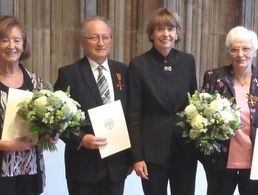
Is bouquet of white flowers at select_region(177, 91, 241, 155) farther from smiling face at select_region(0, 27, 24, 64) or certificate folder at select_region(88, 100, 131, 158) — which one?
smiling face at select_region(0, 27, 24, 64)

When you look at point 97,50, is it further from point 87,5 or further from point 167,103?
point 87,5

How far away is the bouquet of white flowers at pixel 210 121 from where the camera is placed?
233 cm

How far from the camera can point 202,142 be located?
2.34 m

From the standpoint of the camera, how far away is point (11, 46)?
88.0 inches

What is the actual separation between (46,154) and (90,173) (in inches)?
39.1

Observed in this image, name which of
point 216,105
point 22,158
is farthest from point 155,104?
point 22,158

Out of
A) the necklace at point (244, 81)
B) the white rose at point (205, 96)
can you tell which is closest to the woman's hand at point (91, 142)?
the white rose at point (205, 96)

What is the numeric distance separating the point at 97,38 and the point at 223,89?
714 mm

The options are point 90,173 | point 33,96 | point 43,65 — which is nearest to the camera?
point 33,96

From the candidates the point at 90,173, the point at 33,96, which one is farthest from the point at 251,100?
the point at 33,96

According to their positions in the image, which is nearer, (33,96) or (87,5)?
(33,96)

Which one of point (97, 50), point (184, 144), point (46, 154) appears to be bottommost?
point (46, 154)

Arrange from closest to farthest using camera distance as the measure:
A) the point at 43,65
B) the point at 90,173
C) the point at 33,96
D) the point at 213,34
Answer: the point at 33,96 < the point at 90,173 < the point at 43,65 < the point at 213,34

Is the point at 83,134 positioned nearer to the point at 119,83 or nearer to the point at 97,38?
the point at 119,83
